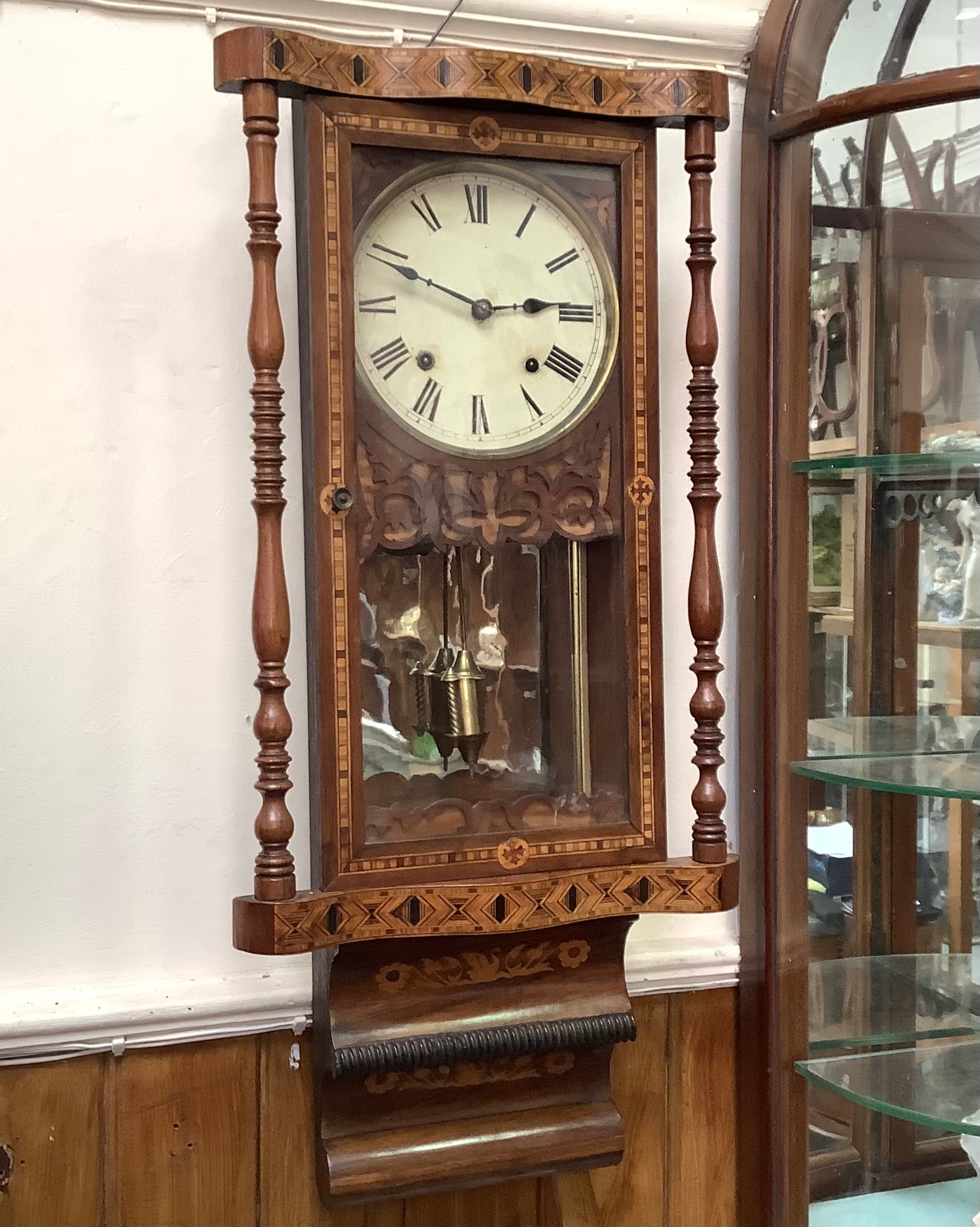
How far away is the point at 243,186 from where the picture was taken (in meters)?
0.98

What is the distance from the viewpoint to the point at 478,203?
909 millimetres

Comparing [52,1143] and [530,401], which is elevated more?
[530,401]

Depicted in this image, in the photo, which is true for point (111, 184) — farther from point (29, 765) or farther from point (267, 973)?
point (267, 973)

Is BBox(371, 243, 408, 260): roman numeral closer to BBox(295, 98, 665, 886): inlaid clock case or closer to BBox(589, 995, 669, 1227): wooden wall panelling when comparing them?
BBox(295, 98, 665, 886): inlaid clock case

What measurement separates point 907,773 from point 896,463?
247mm

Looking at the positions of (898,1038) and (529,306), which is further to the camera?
(898,1038)

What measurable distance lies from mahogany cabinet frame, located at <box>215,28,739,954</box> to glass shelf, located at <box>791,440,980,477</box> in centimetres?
14

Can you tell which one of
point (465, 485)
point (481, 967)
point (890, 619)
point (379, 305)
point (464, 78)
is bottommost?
point (481, 967)

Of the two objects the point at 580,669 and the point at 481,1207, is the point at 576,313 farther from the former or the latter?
the point at 481,1207

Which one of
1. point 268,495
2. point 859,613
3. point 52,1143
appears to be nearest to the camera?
point 268,495

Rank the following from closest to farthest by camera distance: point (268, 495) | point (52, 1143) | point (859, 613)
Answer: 1. point (268, 495)
2. point (52, 1143)
3. point (859, 613)

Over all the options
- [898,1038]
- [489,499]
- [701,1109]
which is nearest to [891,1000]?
[898,1038]

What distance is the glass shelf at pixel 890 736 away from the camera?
1030 mm

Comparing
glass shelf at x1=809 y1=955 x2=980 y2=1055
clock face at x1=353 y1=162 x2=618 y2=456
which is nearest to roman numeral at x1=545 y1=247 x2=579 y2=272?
clock face at x1=353 y1=162 x2=618 y2=456
